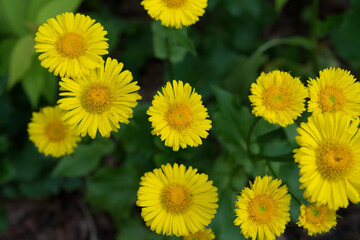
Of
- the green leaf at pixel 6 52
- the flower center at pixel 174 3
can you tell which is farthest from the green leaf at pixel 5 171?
the flower center at pixel 174 3

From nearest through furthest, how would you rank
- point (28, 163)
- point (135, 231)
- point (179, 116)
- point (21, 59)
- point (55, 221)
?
1. point (179, 116)
2. point (21, 59)
3. point (135, 231)
4. point (28, 163)
5. point (55, 221)

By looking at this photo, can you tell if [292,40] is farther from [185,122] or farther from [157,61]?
[185,122]

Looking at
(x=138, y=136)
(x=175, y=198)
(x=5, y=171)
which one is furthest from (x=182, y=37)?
(x=5, y=171)

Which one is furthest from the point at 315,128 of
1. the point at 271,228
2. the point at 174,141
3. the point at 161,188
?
the point at 161,188

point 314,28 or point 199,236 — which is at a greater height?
point 314,28

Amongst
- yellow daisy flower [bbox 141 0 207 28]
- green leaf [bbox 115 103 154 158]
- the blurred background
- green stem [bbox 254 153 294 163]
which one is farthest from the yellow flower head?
yellow daisy flower [bbox 141 0 207 28]

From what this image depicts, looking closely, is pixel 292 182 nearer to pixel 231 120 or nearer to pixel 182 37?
pixel 231 120

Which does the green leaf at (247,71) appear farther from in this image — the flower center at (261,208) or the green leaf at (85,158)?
the flower center at (261,208)
